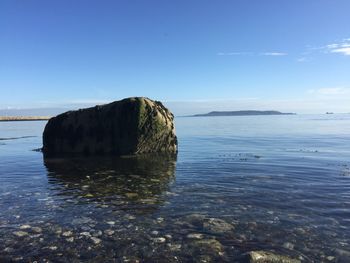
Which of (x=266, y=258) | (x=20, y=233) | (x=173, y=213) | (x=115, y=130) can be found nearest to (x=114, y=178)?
(x=173, y=213)

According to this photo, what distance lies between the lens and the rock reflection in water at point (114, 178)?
12048 mm

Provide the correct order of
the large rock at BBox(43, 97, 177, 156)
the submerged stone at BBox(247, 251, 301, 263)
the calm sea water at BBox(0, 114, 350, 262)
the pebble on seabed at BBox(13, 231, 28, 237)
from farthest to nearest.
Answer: the large rock at BBox(43, 97, 177, 156)
the pebble on seabed at BBox(13, 231, 28, 237)
the calm sea water at BBox(0, 114, 350, 262)
the submerged stone at BBox(247, 251, 301, 263)

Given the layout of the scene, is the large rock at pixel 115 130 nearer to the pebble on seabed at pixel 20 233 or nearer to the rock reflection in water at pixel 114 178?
the rock reflection in water at pixel 114 178

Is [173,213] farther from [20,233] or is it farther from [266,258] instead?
[20,233]

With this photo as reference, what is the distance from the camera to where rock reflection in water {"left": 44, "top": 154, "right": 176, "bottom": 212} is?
12.0m

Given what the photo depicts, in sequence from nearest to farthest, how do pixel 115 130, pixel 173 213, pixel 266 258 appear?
1. pixel 266 258
2. pixel 173 213
3. pixel 115 130

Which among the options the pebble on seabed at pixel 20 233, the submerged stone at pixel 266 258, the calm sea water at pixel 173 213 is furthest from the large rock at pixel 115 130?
the submerged stone at pixel 266 258

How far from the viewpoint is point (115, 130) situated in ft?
77.5

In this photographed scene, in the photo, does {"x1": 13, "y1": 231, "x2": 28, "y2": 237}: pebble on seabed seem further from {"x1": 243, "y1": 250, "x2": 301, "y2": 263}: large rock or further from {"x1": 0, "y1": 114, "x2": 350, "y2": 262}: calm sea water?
{"x1": 243, "y1": 250, "x2": 301, "y2": 263}: large rock

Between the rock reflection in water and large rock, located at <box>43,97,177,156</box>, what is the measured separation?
4.88 ft

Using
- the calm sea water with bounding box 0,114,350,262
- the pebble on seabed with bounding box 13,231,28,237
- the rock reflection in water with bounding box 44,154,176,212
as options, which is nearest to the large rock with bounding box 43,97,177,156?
the rock reflection in water with bounding box 44,154,176,212

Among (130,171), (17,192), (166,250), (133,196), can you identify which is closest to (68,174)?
(130,171)

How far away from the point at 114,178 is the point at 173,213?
6081mm

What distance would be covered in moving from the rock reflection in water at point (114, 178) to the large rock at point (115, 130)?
58.6 inches
